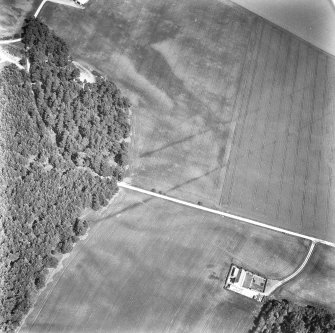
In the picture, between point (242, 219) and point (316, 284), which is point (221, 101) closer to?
point (242, 219)

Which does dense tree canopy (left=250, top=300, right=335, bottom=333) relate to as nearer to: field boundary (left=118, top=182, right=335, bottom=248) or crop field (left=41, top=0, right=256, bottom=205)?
field boundary (left=118, top=182, right=335, bottom=248)

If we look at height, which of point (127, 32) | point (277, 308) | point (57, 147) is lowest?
point (277, 308)

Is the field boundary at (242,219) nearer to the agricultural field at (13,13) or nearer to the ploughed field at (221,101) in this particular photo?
the ploughed field at (221,101)

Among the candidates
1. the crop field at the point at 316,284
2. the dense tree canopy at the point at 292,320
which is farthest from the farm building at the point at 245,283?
the crop field at the point at 316,284

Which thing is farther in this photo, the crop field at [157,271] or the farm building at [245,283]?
the farm building at [245,283]

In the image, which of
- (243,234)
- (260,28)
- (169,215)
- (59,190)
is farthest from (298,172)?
(59,190)

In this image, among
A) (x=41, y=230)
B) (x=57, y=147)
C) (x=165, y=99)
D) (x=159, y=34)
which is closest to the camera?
(x=41, y=230)

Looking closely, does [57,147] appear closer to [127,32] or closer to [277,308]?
[127,32]
